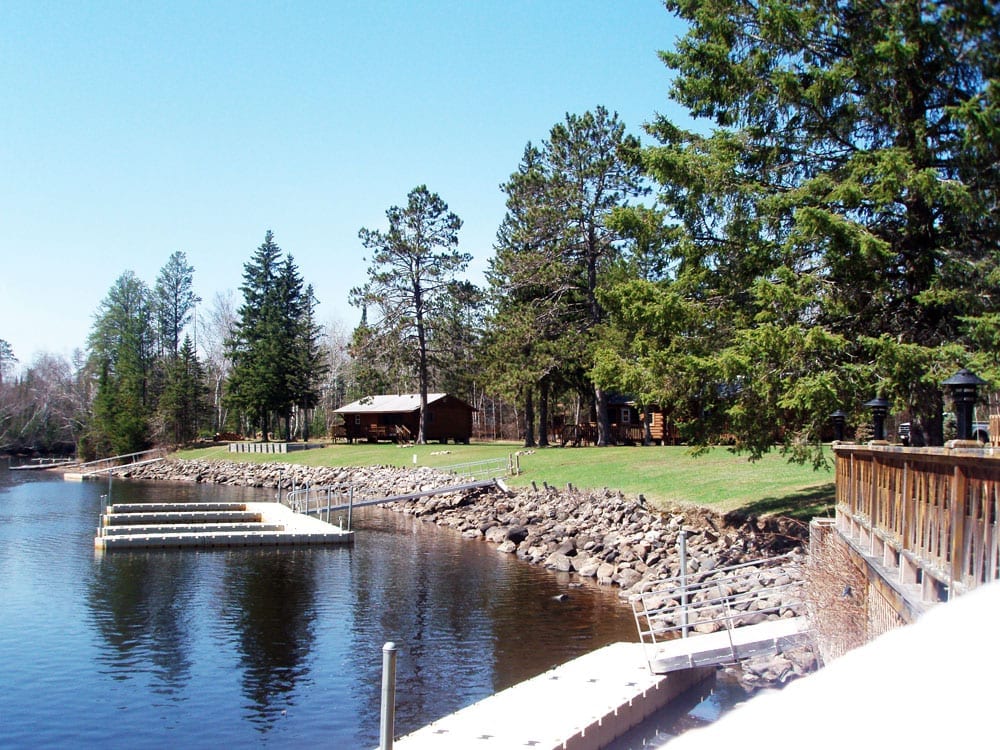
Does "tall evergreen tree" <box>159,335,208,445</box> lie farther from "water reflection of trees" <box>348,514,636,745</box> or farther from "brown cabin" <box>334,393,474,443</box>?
"water reflection of trees" <box>348,514,636,745</box>

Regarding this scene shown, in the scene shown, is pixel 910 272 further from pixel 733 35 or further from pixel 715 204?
pixel 733 35

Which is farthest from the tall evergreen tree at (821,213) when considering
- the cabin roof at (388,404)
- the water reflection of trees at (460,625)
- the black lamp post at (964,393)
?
the cabin roof at (388,404)

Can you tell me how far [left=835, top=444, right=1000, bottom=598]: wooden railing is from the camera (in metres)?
5.36

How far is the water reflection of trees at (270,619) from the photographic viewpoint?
13.7 m

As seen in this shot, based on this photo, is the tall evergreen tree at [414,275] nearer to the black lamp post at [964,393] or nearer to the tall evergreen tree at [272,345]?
the tall evergreen tree at [272,345]

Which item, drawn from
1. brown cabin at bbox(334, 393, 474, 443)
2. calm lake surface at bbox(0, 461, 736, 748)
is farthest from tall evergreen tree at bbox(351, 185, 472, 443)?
calm lake surface at bbox(0, 461, 736, 748)

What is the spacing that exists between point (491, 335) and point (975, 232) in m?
34.9

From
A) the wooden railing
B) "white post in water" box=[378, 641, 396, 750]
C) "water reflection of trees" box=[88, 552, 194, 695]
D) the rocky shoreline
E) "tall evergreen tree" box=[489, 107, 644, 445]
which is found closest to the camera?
the wooden railing

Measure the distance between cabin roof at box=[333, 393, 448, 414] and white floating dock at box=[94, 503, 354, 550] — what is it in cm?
2758

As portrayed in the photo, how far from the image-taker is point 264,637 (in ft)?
55.3

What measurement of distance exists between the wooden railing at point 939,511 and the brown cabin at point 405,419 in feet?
169

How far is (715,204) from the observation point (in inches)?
754

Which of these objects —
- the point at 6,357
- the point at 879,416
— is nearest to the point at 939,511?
the point at 879,416

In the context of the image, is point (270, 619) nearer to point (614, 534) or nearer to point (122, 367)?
point (614, 534)
